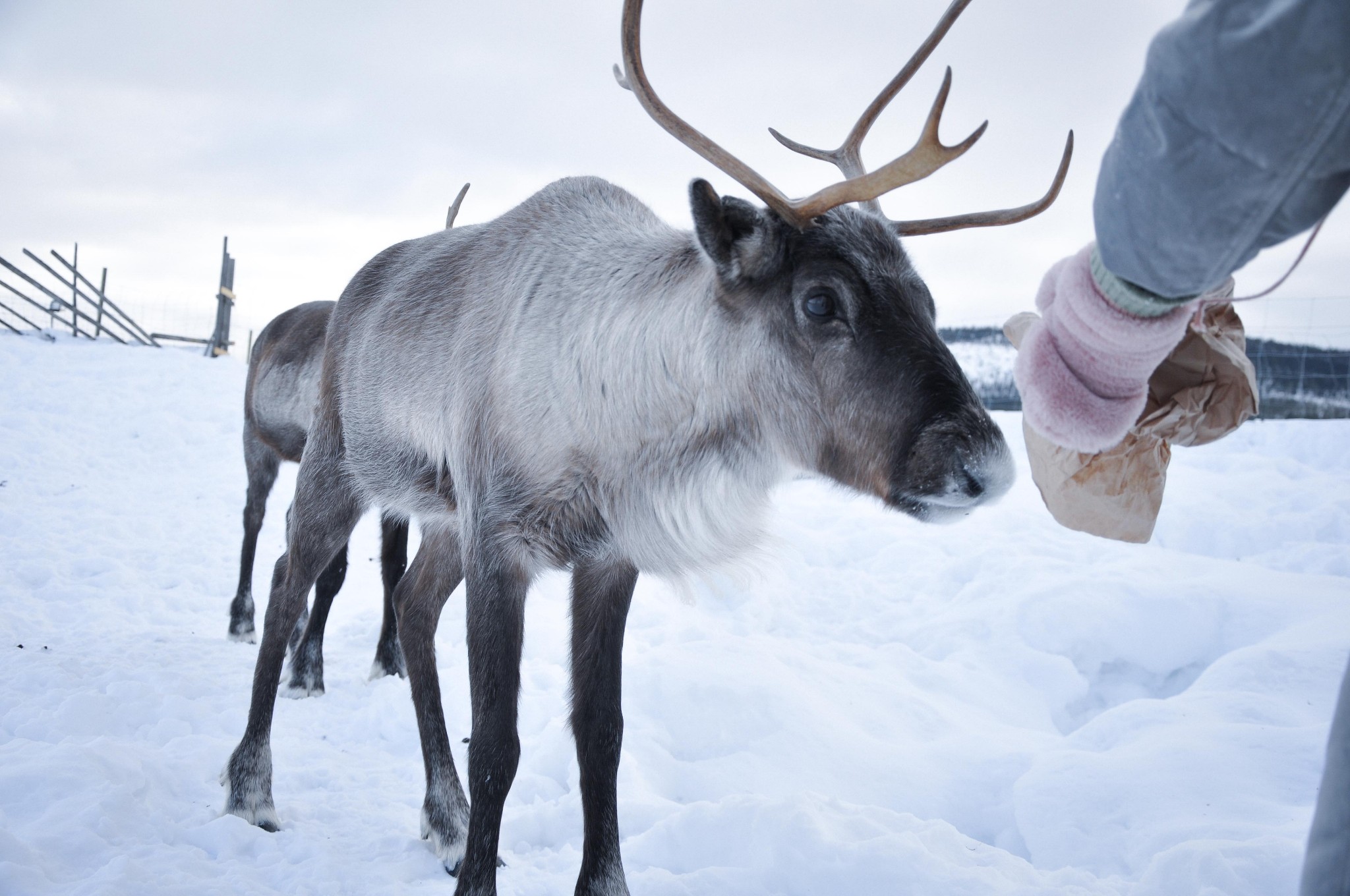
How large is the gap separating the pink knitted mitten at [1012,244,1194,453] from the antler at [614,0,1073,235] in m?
0.86

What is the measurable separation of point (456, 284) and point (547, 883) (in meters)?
2.05

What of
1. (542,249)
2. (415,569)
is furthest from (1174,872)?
(415,569)

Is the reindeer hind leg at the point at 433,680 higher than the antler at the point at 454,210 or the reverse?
the reverse

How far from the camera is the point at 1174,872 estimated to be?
2.17m

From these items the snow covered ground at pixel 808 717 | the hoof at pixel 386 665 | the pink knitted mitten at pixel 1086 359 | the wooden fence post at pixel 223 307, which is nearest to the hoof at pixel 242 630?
the snow covered ground at pixel 808 717

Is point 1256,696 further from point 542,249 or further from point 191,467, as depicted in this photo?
point 191,467

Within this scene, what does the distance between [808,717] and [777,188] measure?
7.31ft

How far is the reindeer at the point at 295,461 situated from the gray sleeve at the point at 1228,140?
11.8 ft

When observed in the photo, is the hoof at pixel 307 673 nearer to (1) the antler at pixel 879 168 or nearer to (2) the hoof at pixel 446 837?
(2) the hoof at pixel 446 837

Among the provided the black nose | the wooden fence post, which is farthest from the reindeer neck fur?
the wooden fence post

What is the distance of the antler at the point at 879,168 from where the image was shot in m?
2.04

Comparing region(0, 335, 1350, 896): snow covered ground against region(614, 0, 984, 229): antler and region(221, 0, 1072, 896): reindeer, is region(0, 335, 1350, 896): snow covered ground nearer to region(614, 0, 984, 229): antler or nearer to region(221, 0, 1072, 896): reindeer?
region(221, 0, 1072, 896): reindeer

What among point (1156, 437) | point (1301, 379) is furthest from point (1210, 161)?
point (1301, 379)

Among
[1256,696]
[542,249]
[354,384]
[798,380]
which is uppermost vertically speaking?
[542,249]
